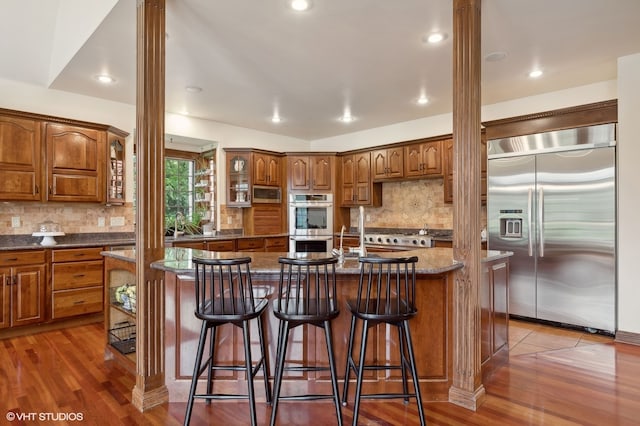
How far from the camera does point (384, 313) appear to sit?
2037 mm

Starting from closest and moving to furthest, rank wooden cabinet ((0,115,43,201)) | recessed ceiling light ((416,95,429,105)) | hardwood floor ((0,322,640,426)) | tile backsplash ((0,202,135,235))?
hardwood floor ((0,322,640,426))
wooden cabinet ((0,115,43,201))
tile backsplash ((0,202,135,235))
recessed ceiling light ((416,95,429,105))

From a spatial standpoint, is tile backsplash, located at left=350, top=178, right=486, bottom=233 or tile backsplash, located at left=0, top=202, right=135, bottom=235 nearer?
tile backsplash, located at left=0, top=202, right=135, bottom=235

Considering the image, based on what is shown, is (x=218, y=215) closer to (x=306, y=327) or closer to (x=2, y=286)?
(x=2, y=286)

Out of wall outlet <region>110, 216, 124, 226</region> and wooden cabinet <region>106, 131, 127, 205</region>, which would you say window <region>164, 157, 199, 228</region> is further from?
wooden cabinet <region>106, 131, 127, 205</region>

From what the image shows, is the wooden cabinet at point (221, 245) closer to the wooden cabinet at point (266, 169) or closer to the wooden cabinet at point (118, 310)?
the wooden cabinet at point (266, 169)

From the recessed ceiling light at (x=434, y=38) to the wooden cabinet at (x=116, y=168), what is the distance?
3.78 m

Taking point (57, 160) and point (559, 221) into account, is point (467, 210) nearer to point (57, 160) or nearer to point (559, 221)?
point (559, 221)

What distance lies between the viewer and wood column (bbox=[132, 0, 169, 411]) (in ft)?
7.61

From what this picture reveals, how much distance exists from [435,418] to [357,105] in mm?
3867

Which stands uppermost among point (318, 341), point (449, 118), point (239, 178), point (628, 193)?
point (449, 118)

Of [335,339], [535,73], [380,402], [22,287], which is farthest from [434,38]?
[22,287]

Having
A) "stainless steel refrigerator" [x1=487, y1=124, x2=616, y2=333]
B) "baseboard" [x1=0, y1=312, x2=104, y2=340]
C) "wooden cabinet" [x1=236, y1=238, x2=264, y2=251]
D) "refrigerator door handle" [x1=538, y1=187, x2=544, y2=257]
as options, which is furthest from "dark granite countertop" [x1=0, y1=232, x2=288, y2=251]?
"refrigerator door handle" [x1=538, y1=187, x2=544, y2=257]

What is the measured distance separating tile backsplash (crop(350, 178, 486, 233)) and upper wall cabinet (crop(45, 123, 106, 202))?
4058 millimetres

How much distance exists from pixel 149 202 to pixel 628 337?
14.4 feet
